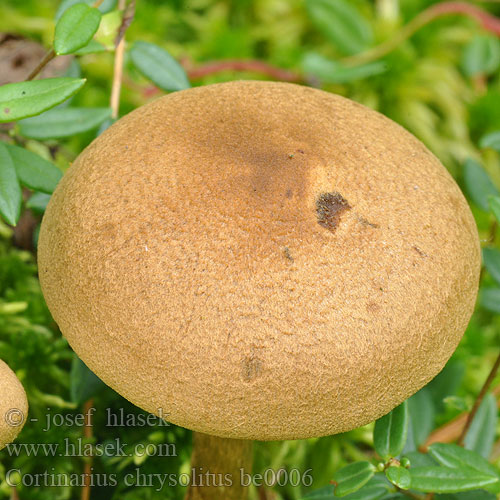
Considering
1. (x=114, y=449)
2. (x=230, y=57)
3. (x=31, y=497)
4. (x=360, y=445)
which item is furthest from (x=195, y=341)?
(x=230, y=57)

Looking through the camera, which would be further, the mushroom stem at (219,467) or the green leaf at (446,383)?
the green leaf at (446,383)

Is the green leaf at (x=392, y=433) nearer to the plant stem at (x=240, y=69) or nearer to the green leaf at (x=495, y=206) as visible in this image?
the green leaf at (x=495, y=206)

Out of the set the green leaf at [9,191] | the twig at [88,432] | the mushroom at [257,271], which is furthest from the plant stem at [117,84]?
the twig at [88,432]

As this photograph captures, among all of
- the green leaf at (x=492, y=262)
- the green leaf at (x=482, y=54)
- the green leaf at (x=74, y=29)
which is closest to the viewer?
the green leaf at (x=74, y=29)

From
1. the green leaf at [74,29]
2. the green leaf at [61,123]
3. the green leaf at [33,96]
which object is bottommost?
the green leaf at [33,96]

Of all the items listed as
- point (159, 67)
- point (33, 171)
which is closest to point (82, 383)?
point (33, 171)

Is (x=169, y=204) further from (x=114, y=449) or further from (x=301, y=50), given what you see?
(x=301, y=50)

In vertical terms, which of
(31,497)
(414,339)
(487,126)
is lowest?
(31,497)

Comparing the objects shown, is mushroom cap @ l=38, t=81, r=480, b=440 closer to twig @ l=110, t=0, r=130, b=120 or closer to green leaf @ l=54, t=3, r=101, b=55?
green leaf @ l=54, t=3, r=101, b=55
